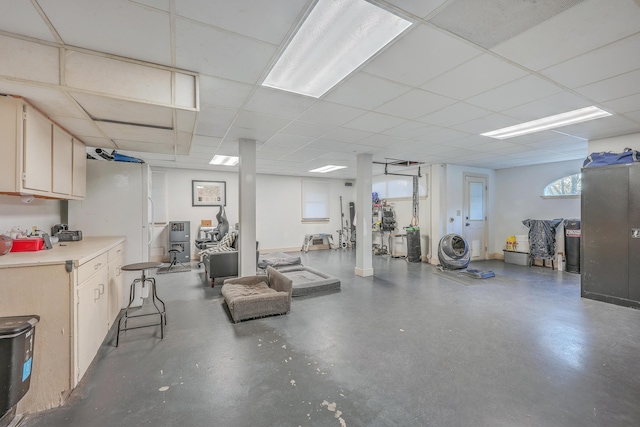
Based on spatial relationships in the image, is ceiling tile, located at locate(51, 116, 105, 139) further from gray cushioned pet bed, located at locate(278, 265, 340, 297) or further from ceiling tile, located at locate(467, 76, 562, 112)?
ceiling tile, located at locate(467, 76, 562, 112)

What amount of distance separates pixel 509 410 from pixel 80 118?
166 inches

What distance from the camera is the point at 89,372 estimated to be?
229cm

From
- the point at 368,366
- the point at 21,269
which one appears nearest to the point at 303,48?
the point at 21,269

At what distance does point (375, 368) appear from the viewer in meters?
2.33

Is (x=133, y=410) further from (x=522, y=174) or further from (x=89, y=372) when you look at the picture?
(x=522, y=174)

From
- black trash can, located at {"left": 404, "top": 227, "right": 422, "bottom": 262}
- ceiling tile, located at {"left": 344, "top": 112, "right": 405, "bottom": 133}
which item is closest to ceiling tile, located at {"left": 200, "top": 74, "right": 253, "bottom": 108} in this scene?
ceiling tile, located at {"left": 344, "top": 112, "right": 405, "bottom": 133}

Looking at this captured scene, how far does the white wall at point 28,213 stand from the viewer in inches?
95.7

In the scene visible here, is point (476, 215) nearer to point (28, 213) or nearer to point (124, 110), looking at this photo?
point (124, 110)

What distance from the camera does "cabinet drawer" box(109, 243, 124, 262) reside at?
118 inches

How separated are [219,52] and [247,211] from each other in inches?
108

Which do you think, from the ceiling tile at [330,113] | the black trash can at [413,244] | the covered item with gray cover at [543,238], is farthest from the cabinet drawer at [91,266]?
the covered item with gray cover at [543,238]

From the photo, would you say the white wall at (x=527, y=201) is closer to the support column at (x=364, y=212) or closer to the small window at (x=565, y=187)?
the small window at (x=565, y=187)

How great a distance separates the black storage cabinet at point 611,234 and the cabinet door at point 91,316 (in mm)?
6408

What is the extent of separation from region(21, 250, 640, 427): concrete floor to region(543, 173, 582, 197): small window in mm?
3391
